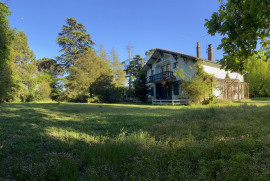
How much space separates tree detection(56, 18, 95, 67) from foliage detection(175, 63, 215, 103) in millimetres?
26288

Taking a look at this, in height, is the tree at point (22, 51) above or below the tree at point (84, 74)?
above

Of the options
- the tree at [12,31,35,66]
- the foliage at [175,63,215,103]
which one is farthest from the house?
the tree at [12,31,35,66]

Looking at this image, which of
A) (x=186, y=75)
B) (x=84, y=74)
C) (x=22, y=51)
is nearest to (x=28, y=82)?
(x=22, y=51)

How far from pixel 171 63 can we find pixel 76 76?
16769 mm

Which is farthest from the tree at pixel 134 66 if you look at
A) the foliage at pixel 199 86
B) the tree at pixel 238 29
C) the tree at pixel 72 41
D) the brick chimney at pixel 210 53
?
the tree at pixel 238 29

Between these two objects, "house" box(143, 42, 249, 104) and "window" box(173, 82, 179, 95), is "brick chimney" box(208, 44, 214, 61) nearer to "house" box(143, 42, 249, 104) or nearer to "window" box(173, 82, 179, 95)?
"house" box(143, 42, 249, 104)

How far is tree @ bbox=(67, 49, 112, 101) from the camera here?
2615 centimetres

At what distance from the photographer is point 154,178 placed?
194 centimetres

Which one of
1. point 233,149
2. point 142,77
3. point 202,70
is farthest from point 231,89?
point 233,149

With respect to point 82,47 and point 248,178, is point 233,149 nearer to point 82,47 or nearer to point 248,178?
point 248,178

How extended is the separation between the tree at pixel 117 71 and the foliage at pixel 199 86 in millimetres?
23824

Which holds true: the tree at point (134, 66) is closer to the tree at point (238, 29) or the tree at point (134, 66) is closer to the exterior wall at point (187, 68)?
the exterior wall at point (187, 68)

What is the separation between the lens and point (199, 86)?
52.9 ft

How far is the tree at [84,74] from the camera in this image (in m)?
26.2
